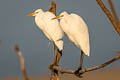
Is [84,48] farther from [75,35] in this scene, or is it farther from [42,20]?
[42,20]

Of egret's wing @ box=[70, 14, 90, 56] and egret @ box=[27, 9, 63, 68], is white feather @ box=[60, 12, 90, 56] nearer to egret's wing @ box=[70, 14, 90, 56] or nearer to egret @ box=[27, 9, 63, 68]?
egret's wing @ box=[70, 14, 90, 56]

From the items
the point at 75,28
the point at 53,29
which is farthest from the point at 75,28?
the point at 53,29

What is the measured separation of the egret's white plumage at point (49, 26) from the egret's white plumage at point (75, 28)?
0.56 m

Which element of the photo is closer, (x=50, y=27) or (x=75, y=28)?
(x=75, y=28)

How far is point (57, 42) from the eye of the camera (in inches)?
152

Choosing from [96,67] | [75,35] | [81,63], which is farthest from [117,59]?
[75,35]

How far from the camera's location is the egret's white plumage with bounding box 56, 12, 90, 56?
126 inches

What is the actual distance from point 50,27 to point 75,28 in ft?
3.04

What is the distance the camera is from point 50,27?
13.5 ft

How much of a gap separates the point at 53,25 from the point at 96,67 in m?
2.09

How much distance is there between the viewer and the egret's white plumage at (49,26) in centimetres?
388

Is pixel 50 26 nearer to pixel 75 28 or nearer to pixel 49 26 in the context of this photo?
pixel 49 26

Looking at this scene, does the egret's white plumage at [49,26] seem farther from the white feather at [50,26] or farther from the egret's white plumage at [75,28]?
the egret's white plumage at [75,28]

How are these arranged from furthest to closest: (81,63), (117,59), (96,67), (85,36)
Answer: (85,36) < (81,63) < (96,67) < (117,59)
